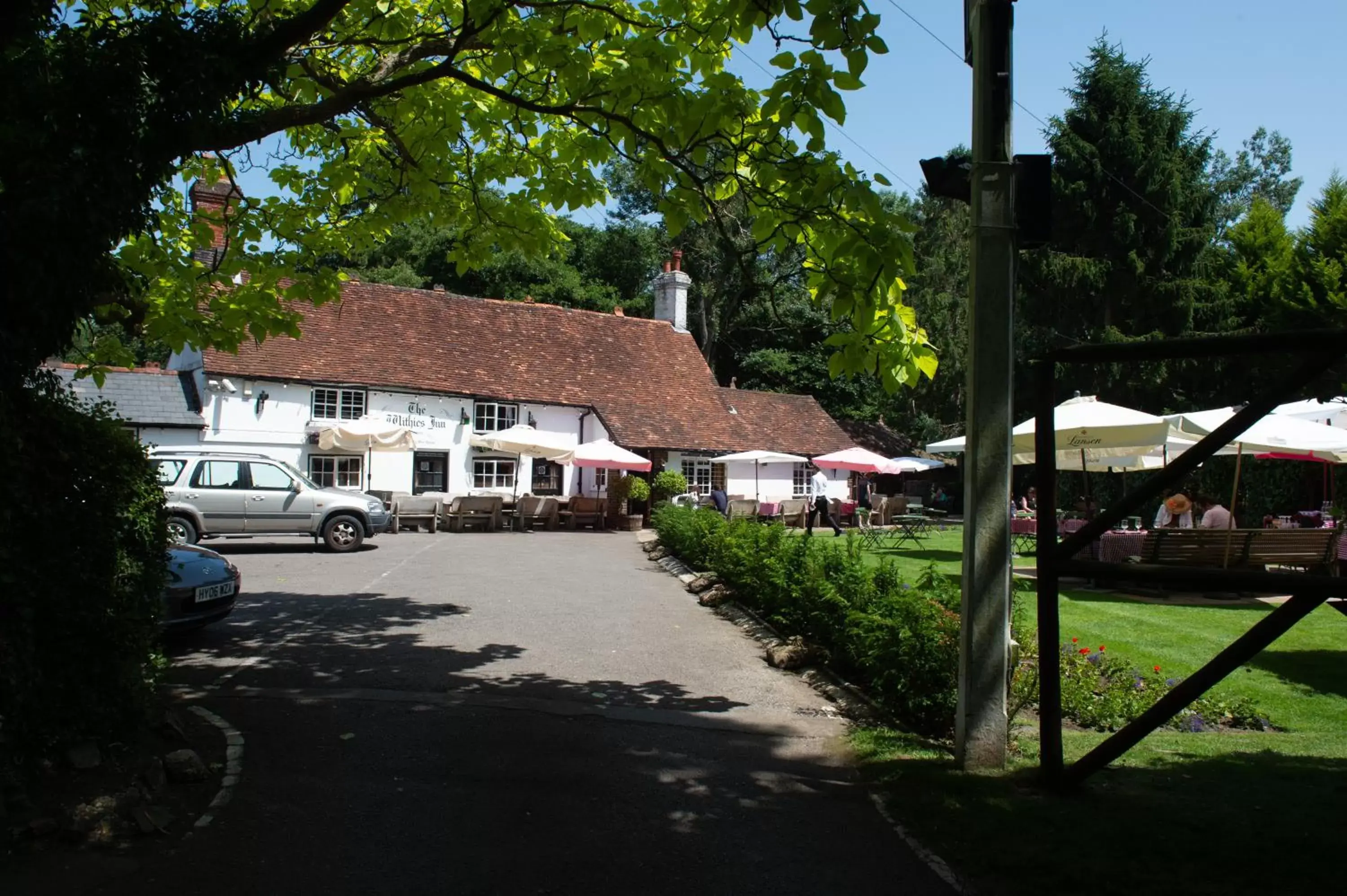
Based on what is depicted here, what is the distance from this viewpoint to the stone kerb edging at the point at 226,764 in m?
4.84

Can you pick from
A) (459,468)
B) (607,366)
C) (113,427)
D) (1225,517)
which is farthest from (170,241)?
(607,366)

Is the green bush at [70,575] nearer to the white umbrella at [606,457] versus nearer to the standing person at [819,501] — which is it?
the standing person at [819,501]

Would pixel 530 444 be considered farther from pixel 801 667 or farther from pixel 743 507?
pixel 801 667

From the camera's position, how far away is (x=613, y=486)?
101 ft

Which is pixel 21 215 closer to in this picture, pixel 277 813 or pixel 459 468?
pixel 277 813

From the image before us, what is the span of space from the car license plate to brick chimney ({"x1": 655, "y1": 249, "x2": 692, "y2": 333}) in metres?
30.3

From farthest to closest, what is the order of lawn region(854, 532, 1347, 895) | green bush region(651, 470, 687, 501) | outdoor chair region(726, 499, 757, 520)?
green bush region(651, 470, 687, 501) → outdoor chair region(726, 499, 757, 520) → lawn region(854, 532, 1347, 895)

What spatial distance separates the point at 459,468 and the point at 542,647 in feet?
68.4

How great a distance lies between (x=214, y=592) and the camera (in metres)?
9.05

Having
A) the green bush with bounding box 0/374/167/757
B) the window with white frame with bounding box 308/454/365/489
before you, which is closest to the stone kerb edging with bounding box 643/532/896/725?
the green bush with bounding box 0/374/167/757

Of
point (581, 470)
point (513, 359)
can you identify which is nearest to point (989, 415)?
point (581, 470)

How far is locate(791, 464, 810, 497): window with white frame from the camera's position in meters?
37.1

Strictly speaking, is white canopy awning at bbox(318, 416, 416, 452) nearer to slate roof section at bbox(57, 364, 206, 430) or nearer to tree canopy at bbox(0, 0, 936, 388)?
slate roof section at bbox(57, 364, 206, 430)

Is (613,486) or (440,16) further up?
(440,16)
